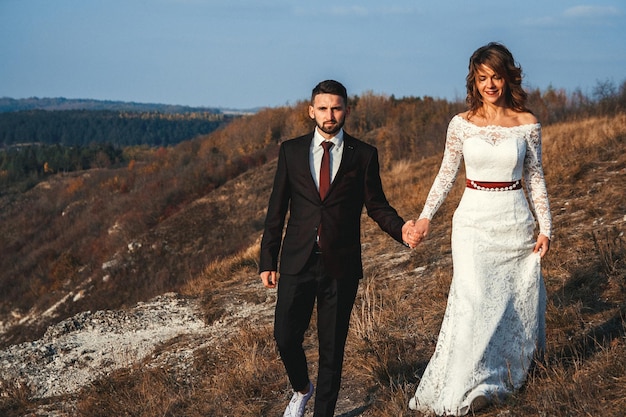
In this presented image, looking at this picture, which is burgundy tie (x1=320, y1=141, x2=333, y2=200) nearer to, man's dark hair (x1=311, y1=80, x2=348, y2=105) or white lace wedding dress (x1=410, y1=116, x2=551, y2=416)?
man's dark hair (x1=311, y1=80, x2=348, y2=105)

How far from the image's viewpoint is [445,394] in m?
3.46

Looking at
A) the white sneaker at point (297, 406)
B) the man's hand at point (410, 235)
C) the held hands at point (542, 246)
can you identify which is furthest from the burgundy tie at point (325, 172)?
the held hands at point (542, 246)

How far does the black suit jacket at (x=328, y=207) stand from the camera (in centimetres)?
352

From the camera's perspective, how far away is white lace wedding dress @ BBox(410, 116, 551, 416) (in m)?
3.44

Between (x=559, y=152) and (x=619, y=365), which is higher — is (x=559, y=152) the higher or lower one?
the higher one

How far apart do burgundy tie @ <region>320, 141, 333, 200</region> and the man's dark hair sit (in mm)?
269

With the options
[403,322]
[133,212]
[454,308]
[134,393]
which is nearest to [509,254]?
[454,308]

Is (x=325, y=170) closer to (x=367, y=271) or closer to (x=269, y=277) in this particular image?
(x=269, y=277)

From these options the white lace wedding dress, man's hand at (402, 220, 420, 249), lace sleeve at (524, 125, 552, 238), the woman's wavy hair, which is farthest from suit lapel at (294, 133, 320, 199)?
lace sleeve at (524, 125, 552, 238)

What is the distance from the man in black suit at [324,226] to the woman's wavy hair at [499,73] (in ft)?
2.25

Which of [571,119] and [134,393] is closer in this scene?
[134,393]

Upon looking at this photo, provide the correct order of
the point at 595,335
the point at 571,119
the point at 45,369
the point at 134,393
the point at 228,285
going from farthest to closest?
1. the point at 571,119
2. the point at 228,285
3. the point at 45,369
4. the point at 134,393
5. the point at 595,335

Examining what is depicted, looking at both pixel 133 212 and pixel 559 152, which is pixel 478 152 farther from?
pixel 133 212

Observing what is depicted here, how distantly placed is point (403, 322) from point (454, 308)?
7.78ft
